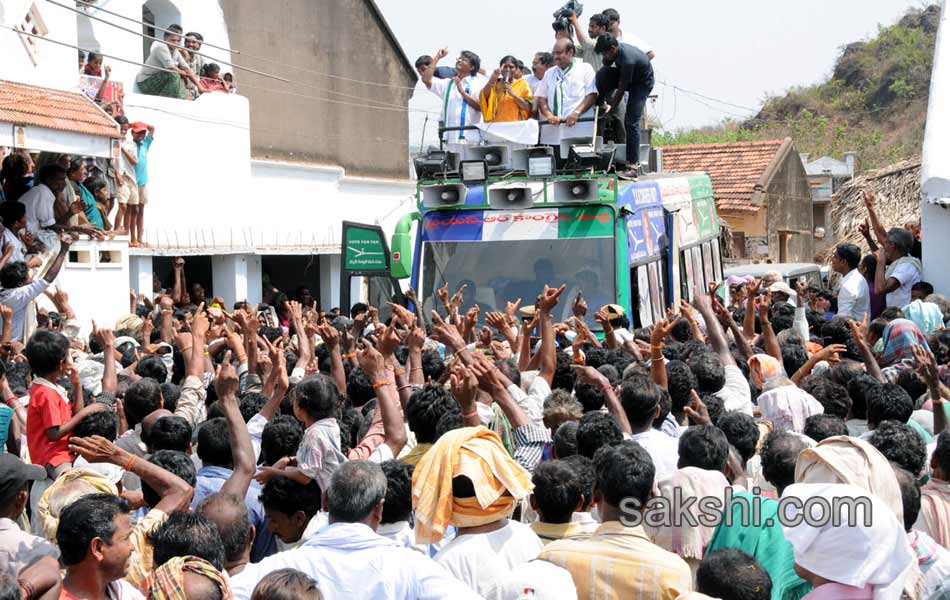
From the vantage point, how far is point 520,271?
10.6m

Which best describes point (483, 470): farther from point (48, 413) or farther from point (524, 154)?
point (524, 154)

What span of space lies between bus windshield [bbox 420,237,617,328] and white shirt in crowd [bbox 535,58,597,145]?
1785 millimetres

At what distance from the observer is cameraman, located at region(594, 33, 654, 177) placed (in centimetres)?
1156

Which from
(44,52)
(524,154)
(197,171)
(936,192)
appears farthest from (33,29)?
(936,192)

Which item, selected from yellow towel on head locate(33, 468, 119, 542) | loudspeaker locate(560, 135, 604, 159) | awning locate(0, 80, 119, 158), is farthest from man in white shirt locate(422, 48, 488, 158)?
yellow towel on head locate(33, 468, 119, 542)

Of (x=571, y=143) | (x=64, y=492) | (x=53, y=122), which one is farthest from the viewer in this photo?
(x=53, y=122)

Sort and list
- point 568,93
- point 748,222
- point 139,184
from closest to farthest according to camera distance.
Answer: point 568,93 < point 139,184 < point 748,222

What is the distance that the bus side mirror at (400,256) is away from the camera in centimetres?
1100

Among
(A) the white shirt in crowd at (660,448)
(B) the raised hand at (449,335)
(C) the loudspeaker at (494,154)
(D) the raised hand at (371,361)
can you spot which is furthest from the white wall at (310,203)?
(A) the white shirt in crowd at (660,448)

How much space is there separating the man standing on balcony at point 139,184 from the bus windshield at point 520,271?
275 inches

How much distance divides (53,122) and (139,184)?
4.33m

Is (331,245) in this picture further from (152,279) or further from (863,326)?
(863,326)

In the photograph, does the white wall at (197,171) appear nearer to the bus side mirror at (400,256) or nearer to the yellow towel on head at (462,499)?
the bus side mirror at (400,256)

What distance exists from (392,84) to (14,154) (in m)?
14.9
